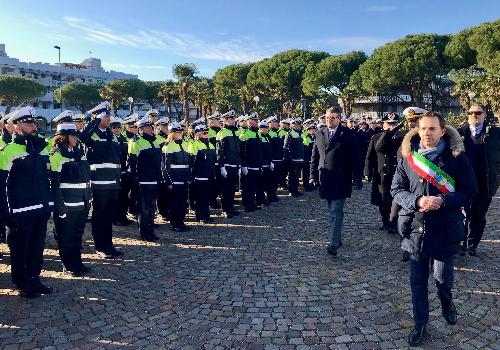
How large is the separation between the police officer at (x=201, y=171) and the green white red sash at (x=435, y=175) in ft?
19.7

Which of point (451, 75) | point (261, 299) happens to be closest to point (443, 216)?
point (261, 299)

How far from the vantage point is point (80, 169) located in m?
6.10

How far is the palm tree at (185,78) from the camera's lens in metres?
57.5

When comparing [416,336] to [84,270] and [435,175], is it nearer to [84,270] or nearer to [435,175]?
[435,175]

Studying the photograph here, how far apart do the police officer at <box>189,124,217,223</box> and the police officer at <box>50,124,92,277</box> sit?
3.30 meters

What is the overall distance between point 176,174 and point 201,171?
2.83 feet

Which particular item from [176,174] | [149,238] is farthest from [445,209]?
[176,174]

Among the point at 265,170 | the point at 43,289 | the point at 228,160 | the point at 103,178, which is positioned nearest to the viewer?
the point at 43,289

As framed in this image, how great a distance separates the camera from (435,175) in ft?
12.5

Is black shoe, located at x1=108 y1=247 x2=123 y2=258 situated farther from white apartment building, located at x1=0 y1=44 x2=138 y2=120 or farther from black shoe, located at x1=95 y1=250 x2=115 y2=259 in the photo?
white apartment building, located at x1=0 y1=44 x2=138 y2=120

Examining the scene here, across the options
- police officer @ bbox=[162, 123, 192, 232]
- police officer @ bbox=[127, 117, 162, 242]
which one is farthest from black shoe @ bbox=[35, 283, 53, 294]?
police officer @ bbox=[162, 123, 192, 232]

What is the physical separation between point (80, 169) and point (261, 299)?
3263 mm

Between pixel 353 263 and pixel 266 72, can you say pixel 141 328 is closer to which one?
pixel 353 263

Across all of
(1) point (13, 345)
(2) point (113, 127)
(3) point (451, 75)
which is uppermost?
(3) point (451, 75)
